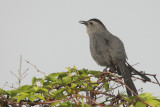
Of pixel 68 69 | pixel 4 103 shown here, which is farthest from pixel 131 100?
pixel 4 103

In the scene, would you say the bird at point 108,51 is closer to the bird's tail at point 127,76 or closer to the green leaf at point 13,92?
the bird's tail at point 127,76

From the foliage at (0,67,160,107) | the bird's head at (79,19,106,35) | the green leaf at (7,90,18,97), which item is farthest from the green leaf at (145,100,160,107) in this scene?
the bird's head at (79,19,106,35)

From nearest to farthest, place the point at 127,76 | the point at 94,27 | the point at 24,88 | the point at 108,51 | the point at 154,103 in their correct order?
the point at 154,103
the point at 24,88
the point at 127,76
the point at 108,51
the point at 94,27

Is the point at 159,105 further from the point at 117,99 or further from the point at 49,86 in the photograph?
the point at 49,86

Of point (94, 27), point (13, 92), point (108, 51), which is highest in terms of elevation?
point (94, 27)

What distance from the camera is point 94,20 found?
4.20 m

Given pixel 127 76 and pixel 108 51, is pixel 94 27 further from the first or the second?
pixel 127 76

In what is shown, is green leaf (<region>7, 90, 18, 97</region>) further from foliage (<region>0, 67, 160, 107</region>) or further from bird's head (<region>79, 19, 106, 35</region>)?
bird's head (<region>79, 19, 106, 35</region>)

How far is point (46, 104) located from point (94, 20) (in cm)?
277

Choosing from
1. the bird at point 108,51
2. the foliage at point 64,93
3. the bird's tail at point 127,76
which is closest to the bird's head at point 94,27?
the bird at point 108,51

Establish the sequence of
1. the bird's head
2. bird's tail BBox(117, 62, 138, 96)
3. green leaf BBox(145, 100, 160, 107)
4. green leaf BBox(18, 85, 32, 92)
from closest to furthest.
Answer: green leaf BBox(145, 100, 160, 107) → green leaf BBox(18, 85, 32, 92) → bird's tail BBox(117, 62, 138, 96) → the bird's head

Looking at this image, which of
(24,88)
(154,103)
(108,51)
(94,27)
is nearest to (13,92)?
(24,88)

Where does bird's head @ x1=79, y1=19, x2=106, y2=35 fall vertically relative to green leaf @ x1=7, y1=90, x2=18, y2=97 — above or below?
above

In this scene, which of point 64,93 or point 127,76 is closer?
point 64,93
